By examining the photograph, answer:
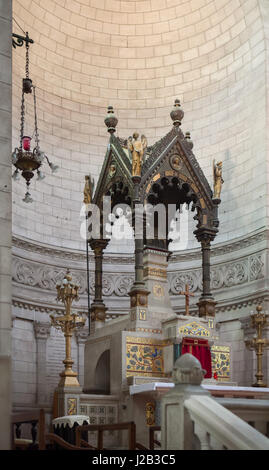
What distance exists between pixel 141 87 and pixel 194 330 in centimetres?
904

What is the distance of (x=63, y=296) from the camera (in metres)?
13.2

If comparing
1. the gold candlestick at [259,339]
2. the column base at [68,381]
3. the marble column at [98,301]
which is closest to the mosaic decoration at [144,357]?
the column base at [68,381]

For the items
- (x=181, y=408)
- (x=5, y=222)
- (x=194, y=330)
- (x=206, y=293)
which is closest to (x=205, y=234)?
(x=206, y=293)

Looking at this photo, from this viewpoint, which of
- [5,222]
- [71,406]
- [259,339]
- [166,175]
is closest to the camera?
[5,222]

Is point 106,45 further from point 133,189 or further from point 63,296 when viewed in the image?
point 63,296

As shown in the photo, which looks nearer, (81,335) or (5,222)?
(5,222)

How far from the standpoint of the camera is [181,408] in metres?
7.13

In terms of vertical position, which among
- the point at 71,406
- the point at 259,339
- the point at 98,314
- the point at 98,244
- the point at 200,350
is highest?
the point at 98,244

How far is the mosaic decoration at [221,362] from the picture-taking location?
13.6 meters

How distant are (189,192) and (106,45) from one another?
703 centimetres

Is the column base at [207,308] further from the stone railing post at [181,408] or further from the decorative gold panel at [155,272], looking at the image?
the stone railing post at [181,408]

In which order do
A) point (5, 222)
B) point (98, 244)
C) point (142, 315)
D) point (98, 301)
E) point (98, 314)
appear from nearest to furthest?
point (5, 222) → point (142, 315) → point (98, 314) → point (98, 301) → point (98, 244)

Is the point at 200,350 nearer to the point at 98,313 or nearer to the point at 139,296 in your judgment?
the point at 139,296

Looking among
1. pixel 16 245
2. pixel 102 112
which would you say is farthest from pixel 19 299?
pixel 102 112
